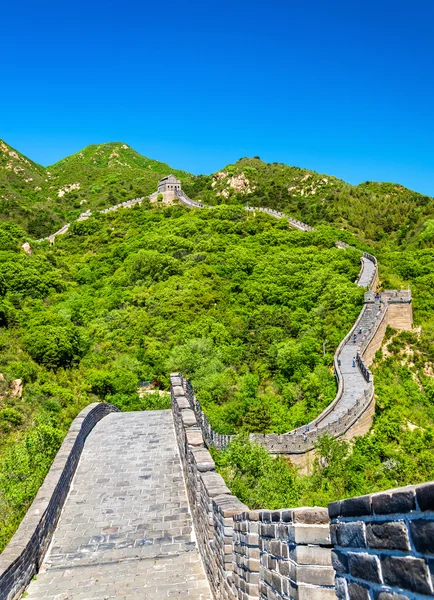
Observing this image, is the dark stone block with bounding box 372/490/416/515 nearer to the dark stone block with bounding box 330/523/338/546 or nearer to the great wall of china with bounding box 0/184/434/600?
the great wall of china with bounding box 0/184/434/600

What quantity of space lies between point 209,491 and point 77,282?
39020mm

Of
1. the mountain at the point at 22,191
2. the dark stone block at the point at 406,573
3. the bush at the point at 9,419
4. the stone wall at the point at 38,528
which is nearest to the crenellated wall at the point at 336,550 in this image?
the dark stone block at the point at 406,573

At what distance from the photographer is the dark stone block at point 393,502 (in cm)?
165

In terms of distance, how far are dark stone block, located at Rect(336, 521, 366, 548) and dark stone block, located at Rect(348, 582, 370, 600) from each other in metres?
0.16

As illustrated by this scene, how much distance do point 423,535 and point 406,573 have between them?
0.67 ft

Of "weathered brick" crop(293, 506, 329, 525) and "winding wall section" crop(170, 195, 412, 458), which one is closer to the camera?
"weathered brick" crop(293, 506, 329, 525)

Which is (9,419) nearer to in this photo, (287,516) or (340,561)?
(287,516)

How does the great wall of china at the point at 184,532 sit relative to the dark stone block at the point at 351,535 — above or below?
below

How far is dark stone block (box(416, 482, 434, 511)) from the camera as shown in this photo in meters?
1.53

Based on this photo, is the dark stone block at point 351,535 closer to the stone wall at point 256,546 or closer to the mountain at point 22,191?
the stone wall at point 256,546

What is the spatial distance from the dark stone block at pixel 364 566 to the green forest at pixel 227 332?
8274 mm

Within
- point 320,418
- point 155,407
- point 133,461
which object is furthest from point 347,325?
point 133,461

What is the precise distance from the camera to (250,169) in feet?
253

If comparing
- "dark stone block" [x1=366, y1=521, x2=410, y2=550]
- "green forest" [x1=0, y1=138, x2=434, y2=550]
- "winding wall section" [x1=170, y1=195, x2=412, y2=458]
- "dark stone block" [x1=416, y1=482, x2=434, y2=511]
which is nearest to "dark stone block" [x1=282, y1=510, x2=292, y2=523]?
"dark stone block" [x1=366, y1=521, x2=410, y2=550]
